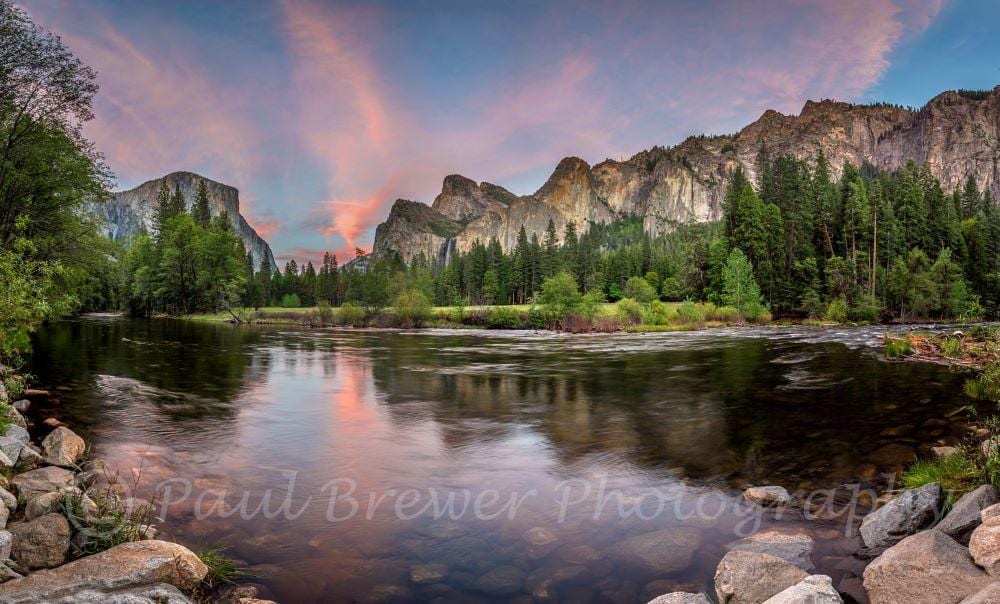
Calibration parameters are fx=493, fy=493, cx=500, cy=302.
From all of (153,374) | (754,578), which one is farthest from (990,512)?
(153,374)

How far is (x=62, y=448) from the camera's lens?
9.55 m

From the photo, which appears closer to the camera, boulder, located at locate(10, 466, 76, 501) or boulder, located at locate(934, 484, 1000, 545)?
boulder, located at locate(934, 484, 1000, 545)

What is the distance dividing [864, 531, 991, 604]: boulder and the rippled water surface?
959 mm

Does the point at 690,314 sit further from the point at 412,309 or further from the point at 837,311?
the point at 412,309

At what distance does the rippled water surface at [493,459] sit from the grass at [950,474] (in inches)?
→ 28.7

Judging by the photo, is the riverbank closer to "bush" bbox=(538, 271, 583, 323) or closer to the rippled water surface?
the rippled water surface

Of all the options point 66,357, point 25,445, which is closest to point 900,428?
point 25,445

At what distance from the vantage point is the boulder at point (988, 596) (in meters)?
3.61

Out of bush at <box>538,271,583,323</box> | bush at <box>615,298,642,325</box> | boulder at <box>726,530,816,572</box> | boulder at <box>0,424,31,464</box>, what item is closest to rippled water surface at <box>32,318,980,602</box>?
boulder at <box>726,530,816,572</box>

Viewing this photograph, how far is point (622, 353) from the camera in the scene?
3328 cm

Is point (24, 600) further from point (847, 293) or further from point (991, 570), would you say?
point (847, 293)

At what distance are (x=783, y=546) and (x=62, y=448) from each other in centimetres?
1252

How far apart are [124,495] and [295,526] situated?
334cm

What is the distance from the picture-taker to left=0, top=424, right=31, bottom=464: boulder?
26.0 ft
